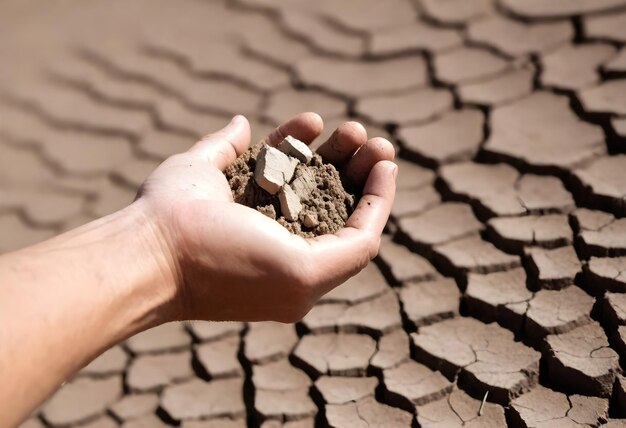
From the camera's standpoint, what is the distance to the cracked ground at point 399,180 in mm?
2559

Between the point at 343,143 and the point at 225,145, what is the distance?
29cm

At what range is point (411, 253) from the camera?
3014 mm

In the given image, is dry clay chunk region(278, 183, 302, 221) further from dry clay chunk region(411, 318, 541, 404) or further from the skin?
dry clay chunk region(411, 318, 541, 404)

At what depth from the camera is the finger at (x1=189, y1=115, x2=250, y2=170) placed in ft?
7.88

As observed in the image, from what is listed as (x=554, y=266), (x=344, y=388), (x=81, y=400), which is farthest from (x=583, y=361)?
(x=81, y=400)

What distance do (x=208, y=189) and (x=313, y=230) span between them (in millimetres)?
254

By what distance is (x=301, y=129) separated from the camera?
99.3 inches

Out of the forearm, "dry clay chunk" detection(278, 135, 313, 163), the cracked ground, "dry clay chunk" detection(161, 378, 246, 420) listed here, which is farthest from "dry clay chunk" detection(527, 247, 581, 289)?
the forearm

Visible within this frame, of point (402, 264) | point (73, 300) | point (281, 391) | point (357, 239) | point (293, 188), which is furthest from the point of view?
point (402, 264)

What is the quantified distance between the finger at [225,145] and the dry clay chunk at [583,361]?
910 millimetres

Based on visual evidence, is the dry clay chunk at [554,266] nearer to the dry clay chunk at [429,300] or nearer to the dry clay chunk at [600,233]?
the dry clay chunk at [600,233]

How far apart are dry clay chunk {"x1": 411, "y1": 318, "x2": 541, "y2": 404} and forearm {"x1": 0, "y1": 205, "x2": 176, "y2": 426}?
80 centimetres

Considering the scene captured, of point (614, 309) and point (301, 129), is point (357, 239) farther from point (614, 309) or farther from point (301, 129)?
point (614, 309)

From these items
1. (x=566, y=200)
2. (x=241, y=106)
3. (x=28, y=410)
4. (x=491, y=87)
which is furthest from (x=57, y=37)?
(x=28, y=410)
